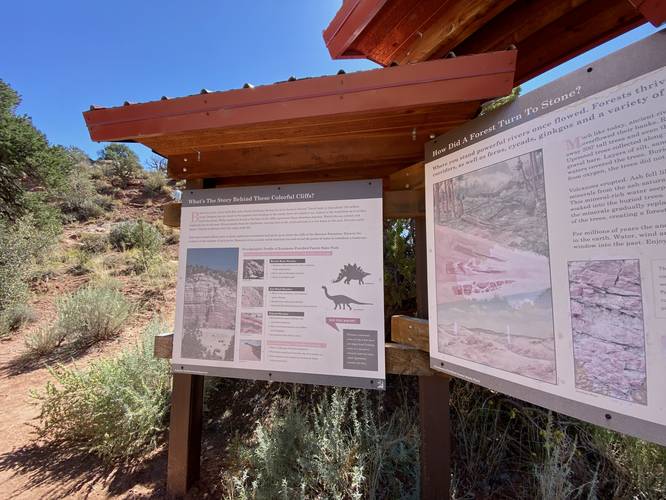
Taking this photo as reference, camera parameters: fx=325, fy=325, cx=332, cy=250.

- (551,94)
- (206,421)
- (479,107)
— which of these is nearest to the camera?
(551,94)

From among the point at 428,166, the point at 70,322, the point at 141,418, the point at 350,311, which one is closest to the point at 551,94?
the point at 428,166

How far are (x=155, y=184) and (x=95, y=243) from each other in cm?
816

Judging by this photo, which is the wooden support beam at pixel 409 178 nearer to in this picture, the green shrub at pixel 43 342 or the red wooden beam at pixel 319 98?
the red wooden beam at pixel 319 98

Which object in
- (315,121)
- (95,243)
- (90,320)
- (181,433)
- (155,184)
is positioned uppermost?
(155,184)

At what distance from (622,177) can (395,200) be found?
110cm

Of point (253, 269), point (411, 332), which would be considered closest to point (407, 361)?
point (411, 332)

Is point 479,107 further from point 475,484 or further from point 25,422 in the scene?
point 25,422

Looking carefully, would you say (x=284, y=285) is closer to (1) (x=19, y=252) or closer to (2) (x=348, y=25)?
(2) (x=348, y=25)

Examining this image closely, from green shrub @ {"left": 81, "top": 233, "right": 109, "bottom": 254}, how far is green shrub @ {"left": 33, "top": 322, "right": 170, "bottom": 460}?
33.9ft

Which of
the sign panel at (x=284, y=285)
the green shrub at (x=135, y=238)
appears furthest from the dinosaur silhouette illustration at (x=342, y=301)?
the green shrub at (x=135, y=238)

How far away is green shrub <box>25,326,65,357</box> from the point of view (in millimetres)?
5641

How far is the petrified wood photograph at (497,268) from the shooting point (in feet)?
4.45

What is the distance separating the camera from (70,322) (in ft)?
19.5

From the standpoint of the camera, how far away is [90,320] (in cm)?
587
